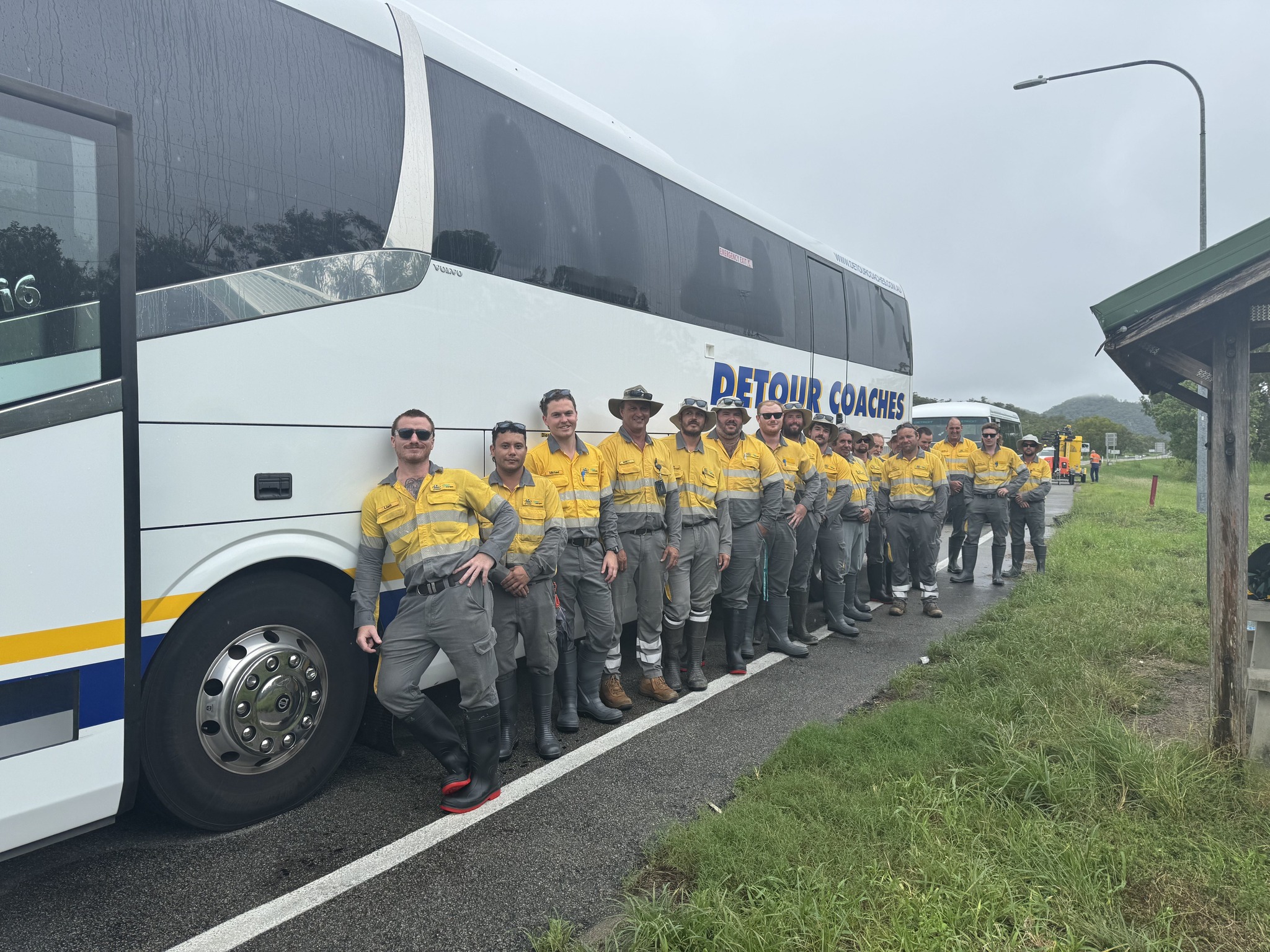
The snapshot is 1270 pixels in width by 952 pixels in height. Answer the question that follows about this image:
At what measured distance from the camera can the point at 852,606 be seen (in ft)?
25.3

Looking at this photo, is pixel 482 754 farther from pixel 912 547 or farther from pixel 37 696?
pixel 912 547

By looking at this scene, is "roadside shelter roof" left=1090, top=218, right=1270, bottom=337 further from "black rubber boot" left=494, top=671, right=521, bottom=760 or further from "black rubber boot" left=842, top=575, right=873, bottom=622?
"black rubber boot" left=842, top=575, right=873, bottom=622

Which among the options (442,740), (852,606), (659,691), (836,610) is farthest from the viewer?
(852,606)

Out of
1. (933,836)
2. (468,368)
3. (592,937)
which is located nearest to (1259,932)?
(933,836)

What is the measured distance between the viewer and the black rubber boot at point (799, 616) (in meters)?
6.62

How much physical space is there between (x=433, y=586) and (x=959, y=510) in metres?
8.31

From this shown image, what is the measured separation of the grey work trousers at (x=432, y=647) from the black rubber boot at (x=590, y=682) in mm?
1228

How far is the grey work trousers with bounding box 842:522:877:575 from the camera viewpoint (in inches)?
296

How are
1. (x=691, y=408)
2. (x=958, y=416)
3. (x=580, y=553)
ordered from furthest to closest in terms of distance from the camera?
(x=958, y=416) → (x=691, y=408) → (x=580, y=553)

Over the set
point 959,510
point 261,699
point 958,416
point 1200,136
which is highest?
point 1200,136

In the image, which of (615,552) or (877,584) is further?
(877,584)

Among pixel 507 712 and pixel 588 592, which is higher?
pixel 588 592

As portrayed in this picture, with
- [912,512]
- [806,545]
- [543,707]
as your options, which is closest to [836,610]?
[806,545]

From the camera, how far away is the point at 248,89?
3184 mm
